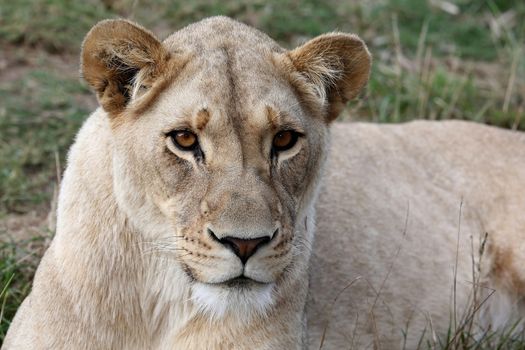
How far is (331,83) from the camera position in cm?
371

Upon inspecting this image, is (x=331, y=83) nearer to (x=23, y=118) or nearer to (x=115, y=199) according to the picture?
(x=115, y=199)

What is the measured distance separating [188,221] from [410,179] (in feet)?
7.19

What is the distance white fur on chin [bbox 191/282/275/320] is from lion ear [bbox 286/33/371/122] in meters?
0.72

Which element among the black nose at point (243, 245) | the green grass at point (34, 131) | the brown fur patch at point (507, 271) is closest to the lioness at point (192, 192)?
the black nose at point (243, 245)

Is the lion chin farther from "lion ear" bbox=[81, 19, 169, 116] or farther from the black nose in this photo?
"lion ear" bbox=[81, 19, 169, 116]

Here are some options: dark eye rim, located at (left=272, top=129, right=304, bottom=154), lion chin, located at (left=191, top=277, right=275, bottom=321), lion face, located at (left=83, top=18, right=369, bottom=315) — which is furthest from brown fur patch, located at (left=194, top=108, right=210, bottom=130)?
lion chin, located at (left=191, top=277, right=275, bottom=321)

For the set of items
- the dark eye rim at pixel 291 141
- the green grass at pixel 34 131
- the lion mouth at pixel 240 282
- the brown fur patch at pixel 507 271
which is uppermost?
the dark eye rim at pixel 291 141

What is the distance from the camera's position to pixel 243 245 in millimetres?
2957

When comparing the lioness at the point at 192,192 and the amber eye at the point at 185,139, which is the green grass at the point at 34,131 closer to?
the lioness at the point at 192,192

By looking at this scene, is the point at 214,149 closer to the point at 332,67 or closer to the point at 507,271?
the point at 332,67

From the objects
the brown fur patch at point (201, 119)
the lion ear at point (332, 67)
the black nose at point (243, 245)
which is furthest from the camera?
the lion ear at point (332, 67)

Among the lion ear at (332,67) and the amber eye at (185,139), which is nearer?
the amber eye at (185,139)

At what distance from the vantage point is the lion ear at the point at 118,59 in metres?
3.26

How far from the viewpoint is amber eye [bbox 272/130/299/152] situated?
329 centimetres
